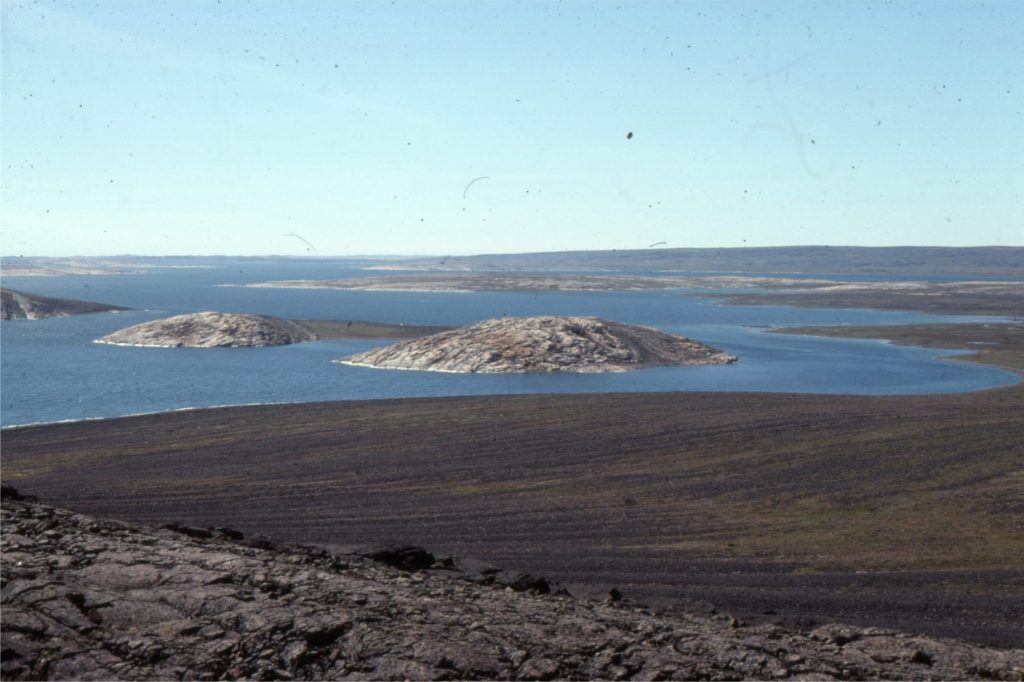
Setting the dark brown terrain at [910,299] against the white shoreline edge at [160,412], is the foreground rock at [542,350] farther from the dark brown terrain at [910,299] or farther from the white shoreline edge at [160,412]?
the dark brown terrain at [910,299]

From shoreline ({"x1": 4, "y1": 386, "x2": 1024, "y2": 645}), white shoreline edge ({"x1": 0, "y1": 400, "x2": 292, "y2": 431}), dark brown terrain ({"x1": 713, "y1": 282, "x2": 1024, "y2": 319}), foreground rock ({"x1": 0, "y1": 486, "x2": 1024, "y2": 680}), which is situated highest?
foreground rock ({"x1": 0, "y1": 486, "x2": 1024, "y2": 680})

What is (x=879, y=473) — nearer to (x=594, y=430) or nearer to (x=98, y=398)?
(x=594, y=430)

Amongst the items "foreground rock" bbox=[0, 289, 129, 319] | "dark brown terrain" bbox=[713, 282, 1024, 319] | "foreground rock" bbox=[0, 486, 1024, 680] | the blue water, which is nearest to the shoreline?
"foreground rock" bbox=[0, 486, 1024, 680]

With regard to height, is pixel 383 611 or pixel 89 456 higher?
pixel 383 611

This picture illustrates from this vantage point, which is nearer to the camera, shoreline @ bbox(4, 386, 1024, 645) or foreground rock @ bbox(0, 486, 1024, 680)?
foreground rock @ bbox(0, 486, 1024, 680)

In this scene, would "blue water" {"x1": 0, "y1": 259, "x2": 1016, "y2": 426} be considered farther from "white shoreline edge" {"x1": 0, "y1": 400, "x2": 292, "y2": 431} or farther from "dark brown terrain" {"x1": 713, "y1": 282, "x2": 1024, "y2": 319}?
"dark brown terrain" {"x1": 713, "y1": 282, "x2": 1024, "y2": 319}

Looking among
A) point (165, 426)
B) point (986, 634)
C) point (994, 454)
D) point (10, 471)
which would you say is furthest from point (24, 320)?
point (986, 634)
